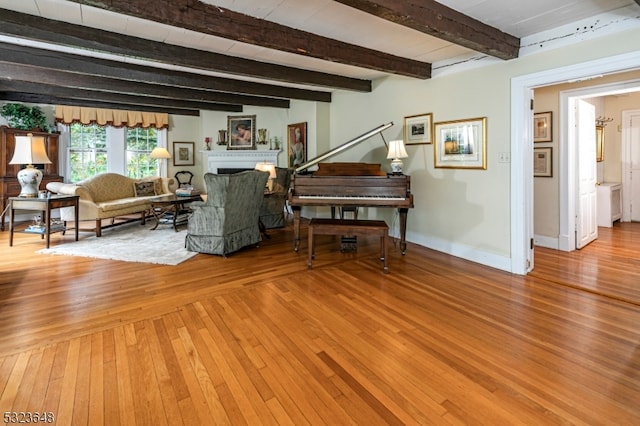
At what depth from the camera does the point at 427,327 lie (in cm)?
233

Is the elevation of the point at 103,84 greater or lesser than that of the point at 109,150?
greater

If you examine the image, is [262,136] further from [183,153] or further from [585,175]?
[585,175]

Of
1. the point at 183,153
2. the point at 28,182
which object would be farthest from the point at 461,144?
the point at 183,153

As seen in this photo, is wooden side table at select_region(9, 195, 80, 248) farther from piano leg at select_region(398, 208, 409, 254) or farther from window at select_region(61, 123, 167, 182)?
piano leg at select_region(398, 208, 409, 254)

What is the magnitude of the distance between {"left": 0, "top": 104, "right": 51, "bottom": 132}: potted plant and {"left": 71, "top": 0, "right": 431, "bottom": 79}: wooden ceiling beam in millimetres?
5618

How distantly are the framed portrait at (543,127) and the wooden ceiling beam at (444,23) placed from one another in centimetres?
165

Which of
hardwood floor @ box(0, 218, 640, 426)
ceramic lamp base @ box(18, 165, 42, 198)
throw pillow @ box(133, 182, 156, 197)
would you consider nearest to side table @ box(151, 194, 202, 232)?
throw pillow @ box(133, 182, 156, 197)

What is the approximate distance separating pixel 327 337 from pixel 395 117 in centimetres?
368

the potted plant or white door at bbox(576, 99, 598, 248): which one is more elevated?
the potted plant

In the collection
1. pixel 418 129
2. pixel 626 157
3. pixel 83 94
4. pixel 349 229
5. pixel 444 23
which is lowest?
pixel 349 229

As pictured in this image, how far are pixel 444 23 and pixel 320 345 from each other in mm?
2560

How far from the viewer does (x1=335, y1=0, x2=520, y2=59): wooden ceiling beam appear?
2.23 metres

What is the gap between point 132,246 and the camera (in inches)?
181

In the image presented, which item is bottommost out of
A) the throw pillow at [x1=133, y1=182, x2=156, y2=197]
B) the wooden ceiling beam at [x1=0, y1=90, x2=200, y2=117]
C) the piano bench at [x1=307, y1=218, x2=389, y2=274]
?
the piano bench at [x1=307, y1=218, x2=389, y2=274]
